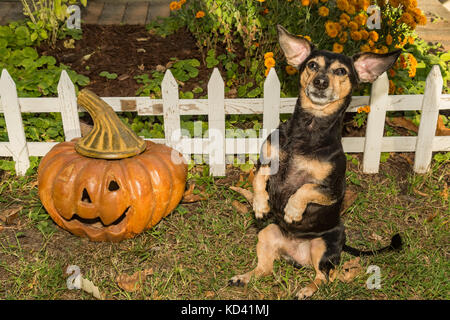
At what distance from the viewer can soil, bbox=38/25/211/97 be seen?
17.7 ft

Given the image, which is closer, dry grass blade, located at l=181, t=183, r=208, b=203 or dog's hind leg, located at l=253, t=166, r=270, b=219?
dog's hind leg, located at l=253, t=166, r=270, b=219

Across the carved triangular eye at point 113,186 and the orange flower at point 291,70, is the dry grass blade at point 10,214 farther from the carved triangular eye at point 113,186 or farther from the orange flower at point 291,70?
the orange flower at point 291,70

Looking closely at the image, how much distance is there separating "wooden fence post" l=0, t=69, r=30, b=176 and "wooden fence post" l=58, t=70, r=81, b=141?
40 cm

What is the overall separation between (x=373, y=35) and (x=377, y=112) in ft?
2.29

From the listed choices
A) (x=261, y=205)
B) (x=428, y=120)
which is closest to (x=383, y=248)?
(x=261, y=205)

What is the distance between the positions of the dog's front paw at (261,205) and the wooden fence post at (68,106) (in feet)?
6.60

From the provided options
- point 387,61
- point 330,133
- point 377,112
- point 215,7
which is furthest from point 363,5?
point 215,7

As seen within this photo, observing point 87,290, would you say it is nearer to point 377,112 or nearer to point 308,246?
point 308,246

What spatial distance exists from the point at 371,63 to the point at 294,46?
49cm

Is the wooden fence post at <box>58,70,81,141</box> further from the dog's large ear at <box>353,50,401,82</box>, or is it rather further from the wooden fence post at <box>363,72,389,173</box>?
the wooden fence post at <box>363,72,389,173</box>

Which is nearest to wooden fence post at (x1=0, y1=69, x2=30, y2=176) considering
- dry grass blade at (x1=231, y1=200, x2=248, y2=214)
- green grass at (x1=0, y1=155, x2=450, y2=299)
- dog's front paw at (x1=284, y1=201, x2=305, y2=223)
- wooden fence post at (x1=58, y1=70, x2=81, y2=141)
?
green grass at (x1=0, y1=155, x2=450, y2=299)

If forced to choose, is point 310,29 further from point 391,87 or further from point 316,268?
point 316,268

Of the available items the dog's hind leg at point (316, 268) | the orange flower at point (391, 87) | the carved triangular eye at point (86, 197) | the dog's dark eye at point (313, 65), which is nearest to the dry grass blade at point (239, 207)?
the dog's hind leg at point (316, 268)

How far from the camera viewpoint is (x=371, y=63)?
312 cm
